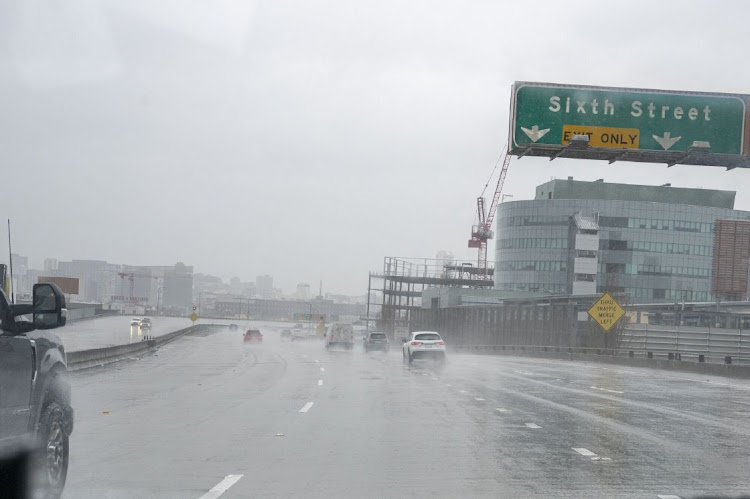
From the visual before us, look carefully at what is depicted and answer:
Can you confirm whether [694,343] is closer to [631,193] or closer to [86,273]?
[86,273]

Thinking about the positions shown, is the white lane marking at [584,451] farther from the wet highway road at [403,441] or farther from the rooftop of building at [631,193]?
the rooftop of building at [631,193]

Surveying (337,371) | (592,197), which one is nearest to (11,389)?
(337,371)

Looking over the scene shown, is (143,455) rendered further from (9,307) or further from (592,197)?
(592,197)

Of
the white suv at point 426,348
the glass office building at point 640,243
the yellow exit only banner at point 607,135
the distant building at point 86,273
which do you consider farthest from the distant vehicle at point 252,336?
the glass office building at point 640,243

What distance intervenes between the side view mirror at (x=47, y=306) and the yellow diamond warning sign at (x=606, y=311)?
3900 cm

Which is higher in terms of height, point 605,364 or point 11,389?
point 11,389

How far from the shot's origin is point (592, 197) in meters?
143

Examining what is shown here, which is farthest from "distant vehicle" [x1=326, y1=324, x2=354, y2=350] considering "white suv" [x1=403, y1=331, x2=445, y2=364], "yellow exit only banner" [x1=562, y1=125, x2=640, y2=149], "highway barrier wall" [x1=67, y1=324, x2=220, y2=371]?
"yellow exit only banner" [x1=562, y1=125, x2=640, y2=149]

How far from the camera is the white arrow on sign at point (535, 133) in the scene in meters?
21.5

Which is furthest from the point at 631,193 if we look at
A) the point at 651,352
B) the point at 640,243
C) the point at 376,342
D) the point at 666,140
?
the point at 666,140

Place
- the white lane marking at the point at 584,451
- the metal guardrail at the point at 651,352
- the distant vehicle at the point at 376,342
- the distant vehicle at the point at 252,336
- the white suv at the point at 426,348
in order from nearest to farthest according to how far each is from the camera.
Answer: the white lane marking at the point at 584,451 → the metal guardrail at the point at 651,352 → the white suv at the point at 426,348 → the distant vehicle at the point at 376,342 → the distant vehicle at the point at 252,336

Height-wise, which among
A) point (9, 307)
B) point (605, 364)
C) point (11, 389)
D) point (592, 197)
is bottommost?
point (605, 364)

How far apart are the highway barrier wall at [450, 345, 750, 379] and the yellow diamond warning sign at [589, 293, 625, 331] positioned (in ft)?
6.13

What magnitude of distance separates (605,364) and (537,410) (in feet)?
94.8
